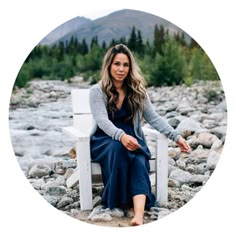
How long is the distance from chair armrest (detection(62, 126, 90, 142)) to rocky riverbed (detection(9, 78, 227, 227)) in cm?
5

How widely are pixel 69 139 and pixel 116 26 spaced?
1.56 feet

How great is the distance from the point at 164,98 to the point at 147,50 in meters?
0.20

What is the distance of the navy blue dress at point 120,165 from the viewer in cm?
179

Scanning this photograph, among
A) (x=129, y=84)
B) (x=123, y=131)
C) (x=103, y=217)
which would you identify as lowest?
(x=103, y=217)

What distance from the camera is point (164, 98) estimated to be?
202cm

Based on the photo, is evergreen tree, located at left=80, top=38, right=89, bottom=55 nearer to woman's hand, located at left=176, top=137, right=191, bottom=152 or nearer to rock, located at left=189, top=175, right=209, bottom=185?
woman's hand, located at left=176, top=137, right=191, bottom=152

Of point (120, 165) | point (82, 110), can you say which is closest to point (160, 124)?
point (120, 165)

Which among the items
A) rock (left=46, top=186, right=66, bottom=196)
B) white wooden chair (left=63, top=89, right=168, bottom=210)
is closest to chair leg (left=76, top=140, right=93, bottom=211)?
white wooden chair (left=63, top=89, right=168, bottom=210)

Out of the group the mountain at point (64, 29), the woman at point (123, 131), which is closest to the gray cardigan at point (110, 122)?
the woman at point (123, 131)

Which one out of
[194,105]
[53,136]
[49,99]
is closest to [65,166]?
[53,136]

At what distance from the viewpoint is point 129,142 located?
5.82 feet

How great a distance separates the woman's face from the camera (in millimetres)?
1834

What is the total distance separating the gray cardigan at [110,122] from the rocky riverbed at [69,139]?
0.07 m

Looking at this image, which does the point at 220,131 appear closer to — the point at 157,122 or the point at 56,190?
the point at 157,122
